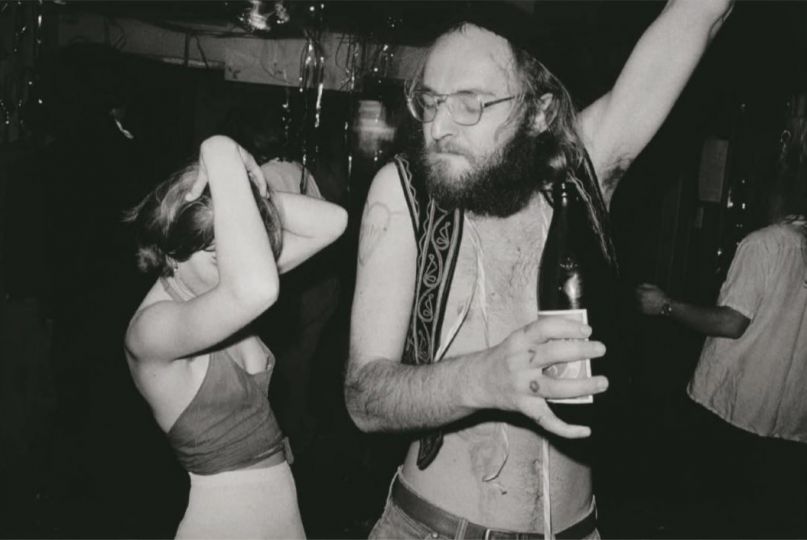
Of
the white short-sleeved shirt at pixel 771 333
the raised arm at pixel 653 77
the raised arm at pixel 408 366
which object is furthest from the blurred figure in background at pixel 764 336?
the raised arm at pixel 408 366

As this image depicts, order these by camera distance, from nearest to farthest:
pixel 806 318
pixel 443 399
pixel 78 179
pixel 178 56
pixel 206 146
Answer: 1. pixel 443 399
2. pixel 206 146
3. pixel 806 318
4. pixel 78 179
5. pixel 178 56

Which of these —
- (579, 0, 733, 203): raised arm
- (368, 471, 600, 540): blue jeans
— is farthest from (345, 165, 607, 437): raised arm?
(579, 0, 733, 203): raised arm

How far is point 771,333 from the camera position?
349 centimetres

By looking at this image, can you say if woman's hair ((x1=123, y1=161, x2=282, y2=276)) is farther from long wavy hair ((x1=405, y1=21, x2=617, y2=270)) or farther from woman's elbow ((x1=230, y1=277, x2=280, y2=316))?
long wavy hair ((x1=405, y1=21, x2=617, y2=270))

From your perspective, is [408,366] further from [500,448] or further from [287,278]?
[287,278]

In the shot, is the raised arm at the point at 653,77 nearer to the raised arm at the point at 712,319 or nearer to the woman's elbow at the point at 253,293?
the woman's elbow at the point at 253,293

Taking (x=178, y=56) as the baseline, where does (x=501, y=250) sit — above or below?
below

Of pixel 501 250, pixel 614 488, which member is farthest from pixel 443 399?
pixel 614 488

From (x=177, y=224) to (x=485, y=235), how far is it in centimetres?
107

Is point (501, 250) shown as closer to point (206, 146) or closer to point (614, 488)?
point (206, 146)

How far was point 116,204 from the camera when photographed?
14.2 ft

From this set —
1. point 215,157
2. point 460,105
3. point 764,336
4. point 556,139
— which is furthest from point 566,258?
point 764,336

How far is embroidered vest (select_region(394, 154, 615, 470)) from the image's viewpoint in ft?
5.63

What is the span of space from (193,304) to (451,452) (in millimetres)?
946
